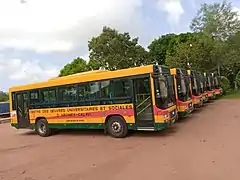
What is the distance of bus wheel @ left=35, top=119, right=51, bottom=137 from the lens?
44.5 feet

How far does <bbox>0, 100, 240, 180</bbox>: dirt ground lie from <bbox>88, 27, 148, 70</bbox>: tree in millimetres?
23104

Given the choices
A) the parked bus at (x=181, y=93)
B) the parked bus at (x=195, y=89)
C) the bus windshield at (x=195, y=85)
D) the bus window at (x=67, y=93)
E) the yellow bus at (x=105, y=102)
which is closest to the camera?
the yellow bus at (x=105, y=102)

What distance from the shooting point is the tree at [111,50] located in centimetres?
3506

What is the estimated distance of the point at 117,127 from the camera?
11289 mm

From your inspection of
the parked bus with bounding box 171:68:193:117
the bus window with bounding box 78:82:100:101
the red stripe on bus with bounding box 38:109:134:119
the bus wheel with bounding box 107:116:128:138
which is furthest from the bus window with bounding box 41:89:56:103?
the parked bus with bounding box 171:68:193:117

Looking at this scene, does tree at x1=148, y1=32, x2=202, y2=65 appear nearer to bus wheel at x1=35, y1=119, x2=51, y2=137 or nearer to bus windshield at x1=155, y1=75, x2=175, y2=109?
bus wheel at x1=35, y1=119, x2=51, y2=137

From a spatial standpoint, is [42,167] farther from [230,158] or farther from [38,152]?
[230,158]

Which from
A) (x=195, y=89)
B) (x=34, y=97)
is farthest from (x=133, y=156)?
(x=195, y=89)

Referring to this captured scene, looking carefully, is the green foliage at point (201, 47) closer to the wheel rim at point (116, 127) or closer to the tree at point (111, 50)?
the tree at point (111, 50)

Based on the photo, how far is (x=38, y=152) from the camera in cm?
1000

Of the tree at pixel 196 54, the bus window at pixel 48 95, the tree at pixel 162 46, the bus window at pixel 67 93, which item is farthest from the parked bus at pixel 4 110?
the tree at pixel 162 46

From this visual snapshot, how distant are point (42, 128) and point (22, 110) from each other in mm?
1544

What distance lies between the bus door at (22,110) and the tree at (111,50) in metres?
20.9

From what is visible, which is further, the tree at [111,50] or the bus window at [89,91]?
the tree at [111,50]
